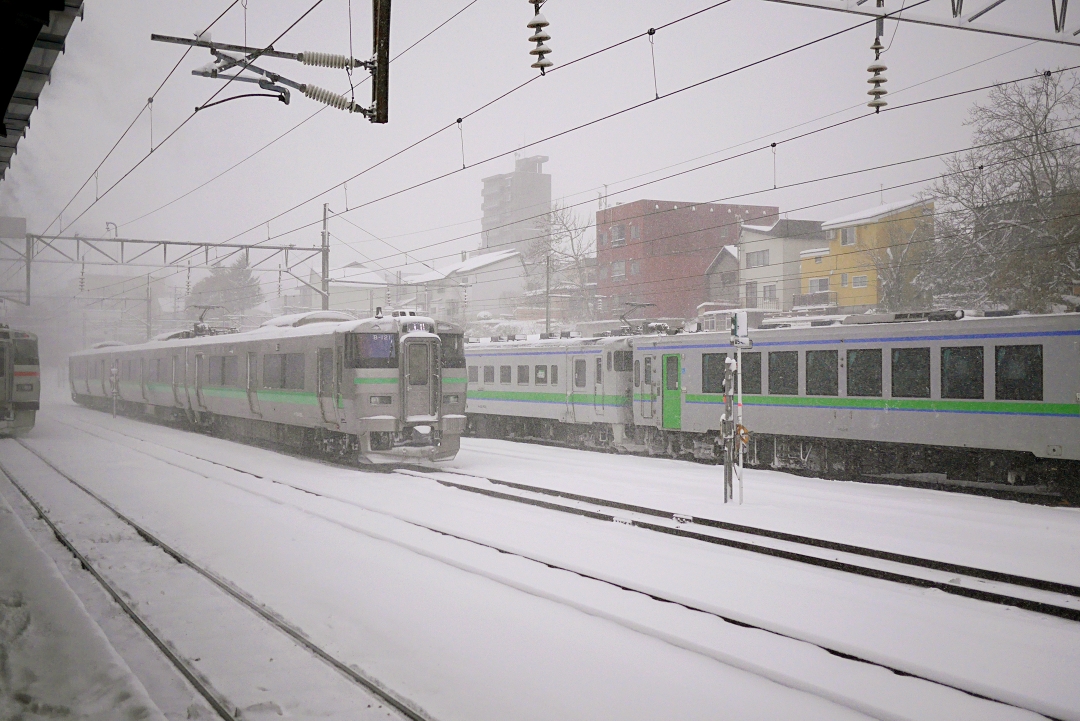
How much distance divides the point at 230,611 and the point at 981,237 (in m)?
28.7

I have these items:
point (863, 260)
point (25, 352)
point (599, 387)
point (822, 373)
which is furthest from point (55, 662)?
point (863, 260)

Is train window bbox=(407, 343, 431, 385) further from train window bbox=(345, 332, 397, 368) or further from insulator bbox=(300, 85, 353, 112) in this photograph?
insulator bbox=(300, 85, 353, 112)

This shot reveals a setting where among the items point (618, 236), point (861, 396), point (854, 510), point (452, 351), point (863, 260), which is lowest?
point (854, 510)

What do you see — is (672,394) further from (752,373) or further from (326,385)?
(326,385)

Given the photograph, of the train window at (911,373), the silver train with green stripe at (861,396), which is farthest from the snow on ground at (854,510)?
the train window at (911,373)

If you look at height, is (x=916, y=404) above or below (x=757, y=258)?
below

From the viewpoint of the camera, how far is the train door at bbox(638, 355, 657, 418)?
20250mm

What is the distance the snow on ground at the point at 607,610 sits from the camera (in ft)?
17.8

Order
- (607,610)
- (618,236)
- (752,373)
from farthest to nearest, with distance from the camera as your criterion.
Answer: (618,236), (752,373), (607,610)

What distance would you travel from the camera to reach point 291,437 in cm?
2036

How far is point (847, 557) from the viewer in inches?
362

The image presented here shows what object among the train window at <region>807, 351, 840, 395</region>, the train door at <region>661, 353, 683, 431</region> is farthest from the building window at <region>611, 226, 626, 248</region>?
the train window at <region>807, 351, 840, 395</region>

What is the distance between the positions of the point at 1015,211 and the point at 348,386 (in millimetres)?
23466

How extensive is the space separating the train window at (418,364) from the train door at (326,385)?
159cm
